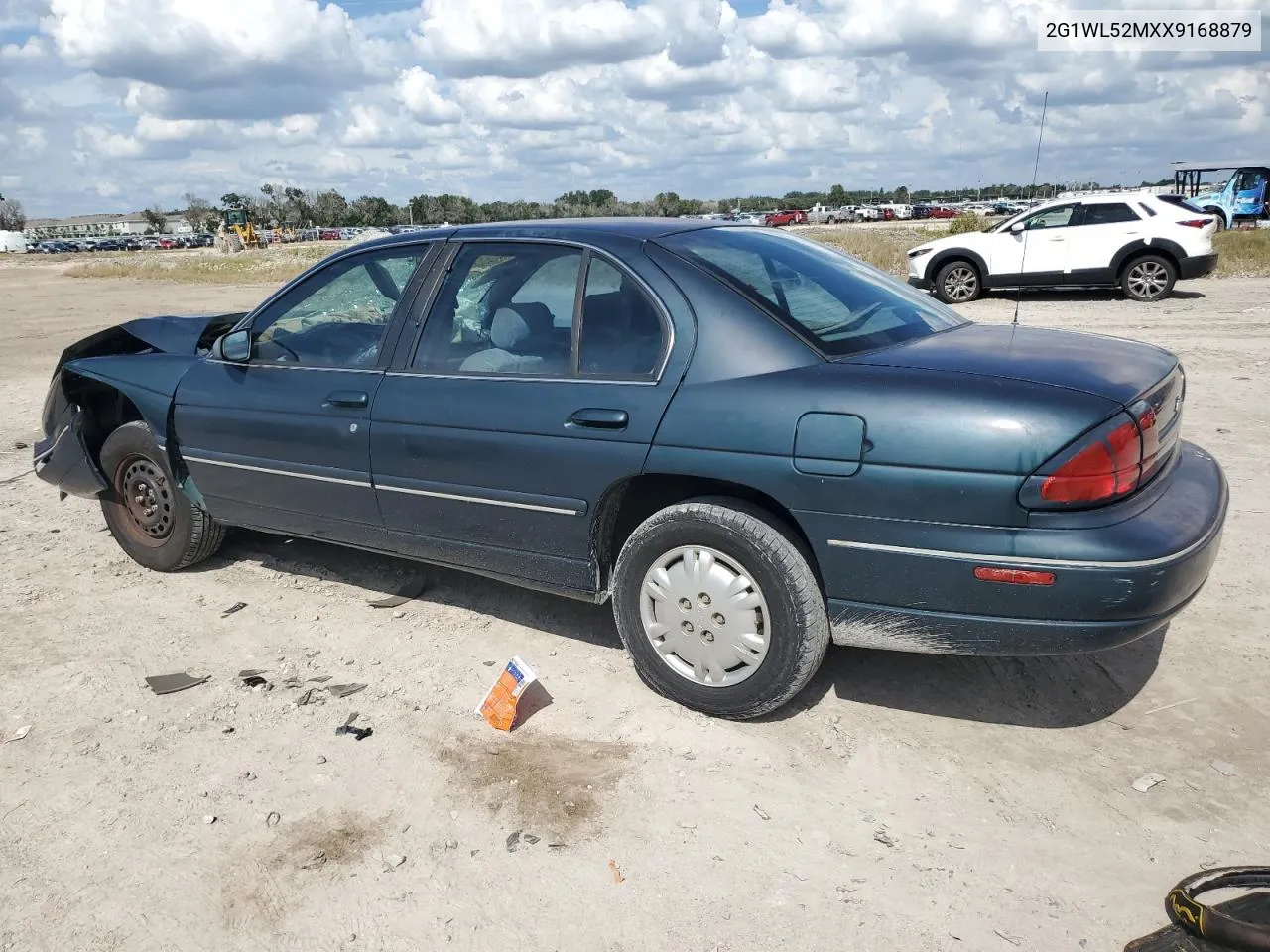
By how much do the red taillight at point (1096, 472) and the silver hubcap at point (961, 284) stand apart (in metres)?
14.3

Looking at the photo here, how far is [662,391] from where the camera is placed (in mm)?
3488

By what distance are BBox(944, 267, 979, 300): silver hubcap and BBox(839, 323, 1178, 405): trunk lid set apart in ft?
43.9

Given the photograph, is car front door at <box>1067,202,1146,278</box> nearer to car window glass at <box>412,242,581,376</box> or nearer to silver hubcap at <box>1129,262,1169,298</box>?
silver hubcap at <box>1129,262,1169,298</box>

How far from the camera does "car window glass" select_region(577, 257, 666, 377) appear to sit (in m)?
3.59

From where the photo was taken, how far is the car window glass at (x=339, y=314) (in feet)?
14.4

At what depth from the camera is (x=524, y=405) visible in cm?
380

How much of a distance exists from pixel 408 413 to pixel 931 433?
212 centimetres

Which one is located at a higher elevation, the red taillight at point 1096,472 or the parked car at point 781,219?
the parked car at point 781,219

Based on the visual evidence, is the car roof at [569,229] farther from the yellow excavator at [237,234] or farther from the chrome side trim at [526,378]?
the yellow excavator at [237,234]

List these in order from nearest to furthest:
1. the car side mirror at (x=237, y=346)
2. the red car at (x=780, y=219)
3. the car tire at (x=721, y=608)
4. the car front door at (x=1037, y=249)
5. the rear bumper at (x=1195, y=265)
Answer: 1. the car tire at (x=721, y=608)
2. the car side mirror at (x=237, y=346)
3. the red car at (x=780, y=219)
4. the rear bumper at (x=1195, y=265)
5. the car front door at (x=1037, y=249)

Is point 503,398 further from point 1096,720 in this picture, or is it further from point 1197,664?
point 1197,664

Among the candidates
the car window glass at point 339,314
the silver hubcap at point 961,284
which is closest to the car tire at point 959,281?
the silver hubcap at point 961,284

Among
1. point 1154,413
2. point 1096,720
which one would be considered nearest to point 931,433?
point 1154,413

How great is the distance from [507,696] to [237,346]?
2.24 m
